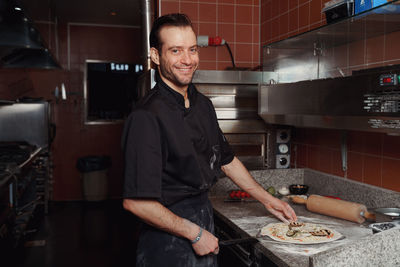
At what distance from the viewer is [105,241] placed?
4082 mm

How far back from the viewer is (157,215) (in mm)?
1246

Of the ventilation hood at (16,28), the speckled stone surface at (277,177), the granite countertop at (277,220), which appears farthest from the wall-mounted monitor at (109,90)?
the granite countertop at (277,220)

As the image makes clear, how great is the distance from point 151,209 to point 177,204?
0.17m

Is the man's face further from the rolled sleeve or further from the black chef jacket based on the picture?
the rolled sleeve

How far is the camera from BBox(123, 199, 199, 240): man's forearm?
1247 mm

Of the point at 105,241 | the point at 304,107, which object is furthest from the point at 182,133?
the point at 105,241

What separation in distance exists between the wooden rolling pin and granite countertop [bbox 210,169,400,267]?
0.03 metres

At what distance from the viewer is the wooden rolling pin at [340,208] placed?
1.80 meters

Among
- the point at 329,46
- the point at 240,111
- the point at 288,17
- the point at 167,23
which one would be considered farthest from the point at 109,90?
the point at 167,23

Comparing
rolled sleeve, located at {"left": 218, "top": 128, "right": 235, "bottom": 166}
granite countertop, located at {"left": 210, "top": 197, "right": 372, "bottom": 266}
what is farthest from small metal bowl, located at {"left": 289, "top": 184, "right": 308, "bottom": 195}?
rolled sleeve, located at {"left": 218, "top": 128, "right": 235, "bottom": 166}

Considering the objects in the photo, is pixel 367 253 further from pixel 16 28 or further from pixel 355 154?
pixel 16 28

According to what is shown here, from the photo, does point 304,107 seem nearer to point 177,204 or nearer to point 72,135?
point 177,204

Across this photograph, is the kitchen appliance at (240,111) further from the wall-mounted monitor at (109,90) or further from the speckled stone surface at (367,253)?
the wall-mounted monitor at (109,90)

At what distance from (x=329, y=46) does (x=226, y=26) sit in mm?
1229
